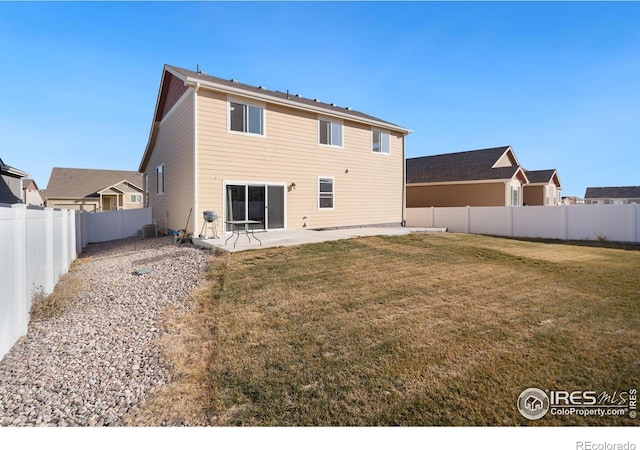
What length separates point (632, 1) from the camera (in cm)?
682

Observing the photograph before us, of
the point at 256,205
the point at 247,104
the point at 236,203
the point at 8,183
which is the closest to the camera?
the point at 236,203

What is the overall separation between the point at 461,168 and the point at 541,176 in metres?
8.17

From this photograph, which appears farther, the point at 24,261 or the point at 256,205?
the point at 256,205

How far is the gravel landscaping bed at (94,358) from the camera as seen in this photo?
2.52m

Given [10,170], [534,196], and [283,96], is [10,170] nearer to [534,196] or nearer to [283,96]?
[283,96]

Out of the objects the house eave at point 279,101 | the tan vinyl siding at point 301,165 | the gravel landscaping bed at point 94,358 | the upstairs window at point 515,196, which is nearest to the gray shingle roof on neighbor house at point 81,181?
the house eave at point 279,101

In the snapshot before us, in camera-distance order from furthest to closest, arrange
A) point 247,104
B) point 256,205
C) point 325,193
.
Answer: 1. point 325,193
2. point 256,205
3. point 247,104

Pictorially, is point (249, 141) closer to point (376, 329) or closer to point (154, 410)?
point (376, 329)

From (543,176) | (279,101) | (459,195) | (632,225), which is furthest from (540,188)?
(279,101)

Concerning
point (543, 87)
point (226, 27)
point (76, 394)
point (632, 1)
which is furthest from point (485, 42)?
point (76, 394)

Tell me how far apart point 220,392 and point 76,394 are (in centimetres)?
132

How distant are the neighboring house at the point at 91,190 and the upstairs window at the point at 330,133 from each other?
26748mm

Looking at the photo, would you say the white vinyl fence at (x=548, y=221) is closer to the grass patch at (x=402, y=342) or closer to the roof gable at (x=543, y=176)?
the grass patch at (x=402, y=342)

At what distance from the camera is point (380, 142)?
49.6ft
